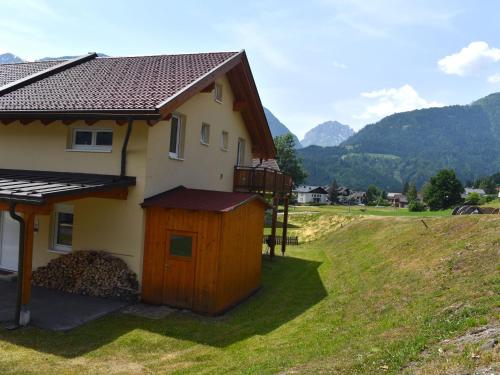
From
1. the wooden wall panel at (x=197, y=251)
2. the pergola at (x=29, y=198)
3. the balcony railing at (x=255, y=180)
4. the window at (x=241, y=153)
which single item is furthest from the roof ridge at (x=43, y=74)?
the balcony railing at (x=255, y=180)

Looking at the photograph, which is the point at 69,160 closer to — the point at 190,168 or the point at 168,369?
the point at 190,168

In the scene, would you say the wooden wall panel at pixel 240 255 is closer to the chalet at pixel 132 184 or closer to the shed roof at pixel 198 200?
the chalet at pixel 132 184

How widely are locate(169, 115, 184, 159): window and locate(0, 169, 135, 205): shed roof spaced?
2395mm

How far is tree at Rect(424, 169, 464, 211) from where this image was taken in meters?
73.8

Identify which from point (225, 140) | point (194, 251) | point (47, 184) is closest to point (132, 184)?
point (47, 184)

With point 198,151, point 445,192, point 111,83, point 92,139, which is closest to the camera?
point 92,139

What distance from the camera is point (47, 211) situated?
389 inches

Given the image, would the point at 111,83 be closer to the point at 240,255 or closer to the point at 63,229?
the point at 63,229

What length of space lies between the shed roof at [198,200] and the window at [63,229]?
3.19 m

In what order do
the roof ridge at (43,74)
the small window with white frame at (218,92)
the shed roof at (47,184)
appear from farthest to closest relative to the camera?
the small window with white frame at (218,92) < the roof ridge at (43,74) < the shed roof at (47,184)

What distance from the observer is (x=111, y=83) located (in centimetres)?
1474

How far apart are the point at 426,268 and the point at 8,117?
13.8 meters

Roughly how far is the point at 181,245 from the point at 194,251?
19.3 inches

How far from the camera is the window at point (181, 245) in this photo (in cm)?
1206
